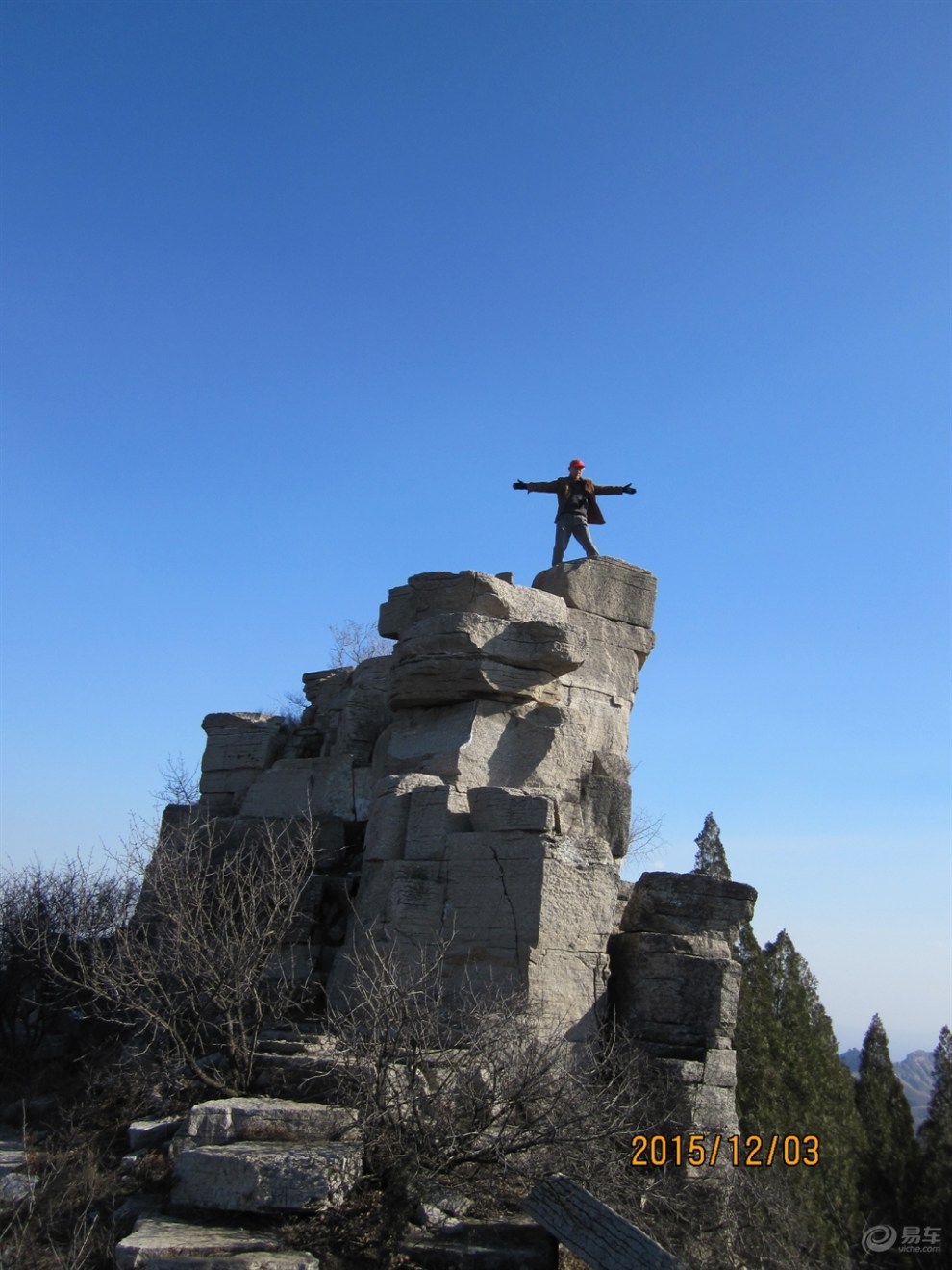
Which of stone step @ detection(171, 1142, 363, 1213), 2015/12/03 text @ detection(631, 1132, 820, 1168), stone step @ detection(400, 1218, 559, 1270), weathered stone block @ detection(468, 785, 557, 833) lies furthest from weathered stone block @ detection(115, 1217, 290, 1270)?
weathered stone block @ detection(468, 785, 557, 833)

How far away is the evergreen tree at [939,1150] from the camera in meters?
16.4

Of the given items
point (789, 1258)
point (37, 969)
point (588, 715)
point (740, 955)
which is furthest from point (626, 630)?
point (740, 955)

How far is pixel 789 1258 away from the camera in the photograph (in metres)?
6.93

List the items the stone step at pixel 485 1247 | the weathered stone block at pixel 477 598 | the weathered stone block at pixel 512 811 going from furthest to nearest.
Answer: the weathered stone block at pixel 477 598 → the weathered stone block at pixel 512 811 → the stone step at pixel 485 1247

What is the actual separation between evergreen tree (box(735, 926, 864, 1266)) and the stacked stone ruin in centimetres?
576

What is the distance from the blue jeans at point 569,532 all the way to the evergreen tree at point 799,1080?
→ 23.1ft

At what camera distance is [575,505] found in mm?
11781

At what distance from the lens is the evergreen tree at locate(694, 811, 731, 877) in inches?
717

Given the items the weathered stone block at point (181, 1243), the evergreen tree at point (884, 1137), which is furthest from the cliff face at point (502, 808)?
the evergreen tree at point (884, 1137)

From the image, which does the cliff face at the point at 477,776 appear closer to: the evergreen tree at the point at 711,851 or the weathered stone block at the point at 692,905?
the weathered stone block at the point at 692,905

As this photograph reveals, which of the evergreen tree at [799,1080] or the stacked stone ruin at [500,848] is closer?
the stacked stone ruin at [500,848]

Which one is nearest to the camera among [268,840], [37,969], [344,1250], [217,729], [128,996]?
[344,1250]

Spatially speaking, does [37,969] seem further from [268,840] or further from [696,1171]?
[696,1171]

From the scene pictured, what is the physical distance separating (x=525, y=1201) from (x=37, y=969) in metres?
5.88
